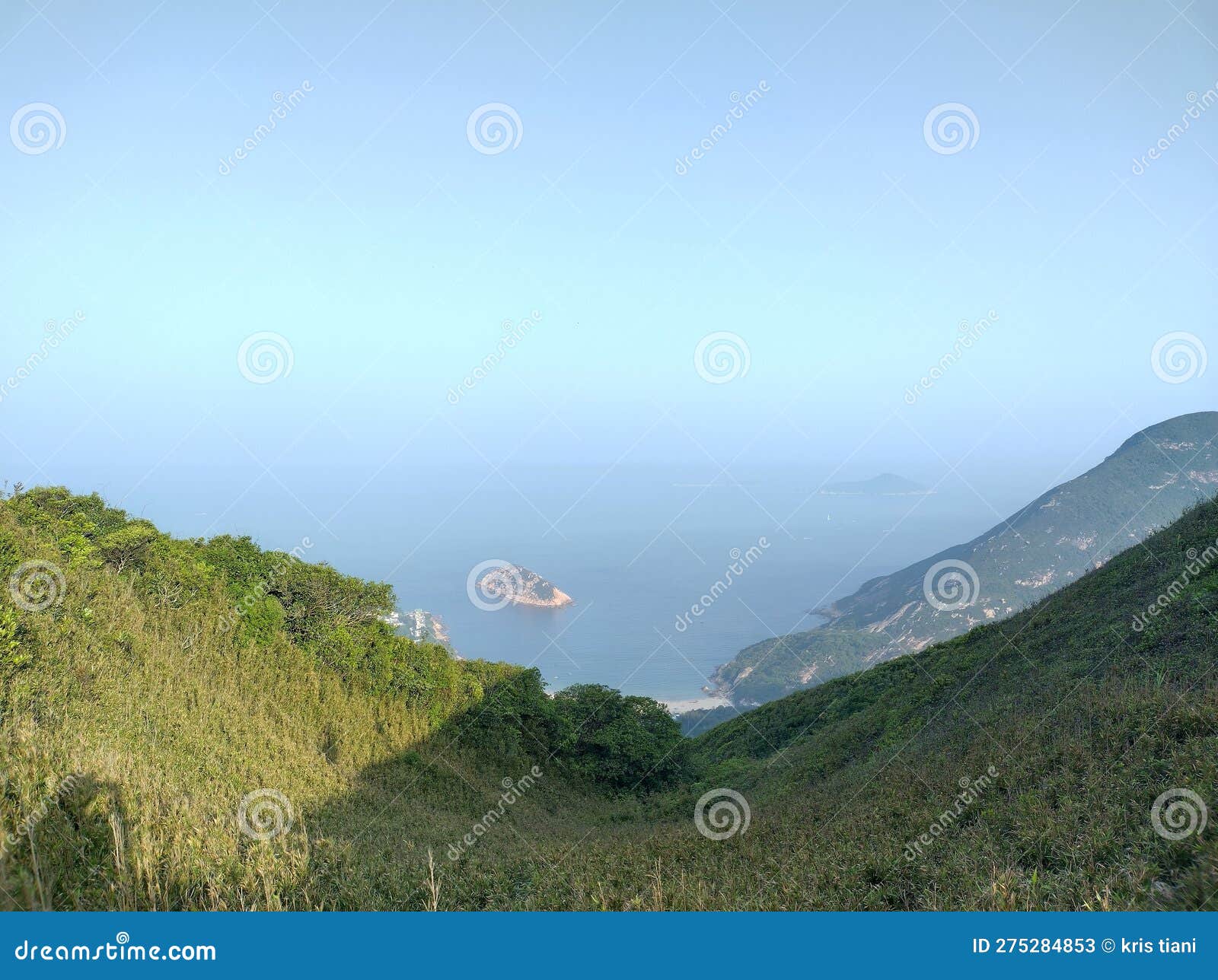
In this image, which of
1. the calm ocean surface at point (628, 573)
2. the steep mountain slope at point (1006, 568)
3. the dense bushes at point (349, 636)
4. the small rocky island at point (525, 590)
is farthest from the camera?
the small rocky island at point (525, 590)

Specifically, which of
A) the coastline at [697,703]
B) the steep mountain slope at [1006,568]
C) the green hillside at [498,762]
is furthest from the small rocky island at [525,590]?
the green hillside at [498,762]

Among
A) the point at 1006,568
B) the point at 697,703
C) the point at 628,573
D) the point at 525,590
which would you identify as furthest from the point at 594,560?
the point at 1006,568

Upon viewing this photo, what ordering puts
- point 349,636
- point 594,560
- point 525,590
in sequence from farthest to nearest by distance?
1. point 594,560
2. point 525,590
3. point 349,636

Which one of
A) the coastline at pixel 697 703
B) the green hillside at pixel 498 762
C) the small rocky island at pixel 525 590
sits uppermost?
the small rocky island at pixel 525 590

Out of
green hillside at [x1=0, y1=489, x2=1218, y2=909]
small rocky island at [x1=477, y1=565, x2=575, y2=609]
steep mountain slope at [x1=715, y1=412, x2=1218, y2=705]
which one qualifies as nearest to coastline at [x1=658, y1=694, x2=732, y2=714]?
steep mountain slope at [x1=715, y1=412, x2=1218, y2=705]

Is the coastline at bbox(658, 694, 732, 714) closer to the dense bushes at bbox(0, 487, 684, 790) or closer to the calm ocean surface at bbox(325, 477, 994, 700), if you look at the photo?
the calm ocean surface at bbox(325, 477, 994, 700)

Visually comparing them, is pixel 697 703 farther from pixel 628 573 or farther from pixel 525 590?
pixel 628 573

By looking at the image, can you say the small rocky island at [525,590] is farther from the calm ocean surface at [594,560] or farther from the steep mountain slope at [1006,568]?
the steep mountain slope at [1006,568]
